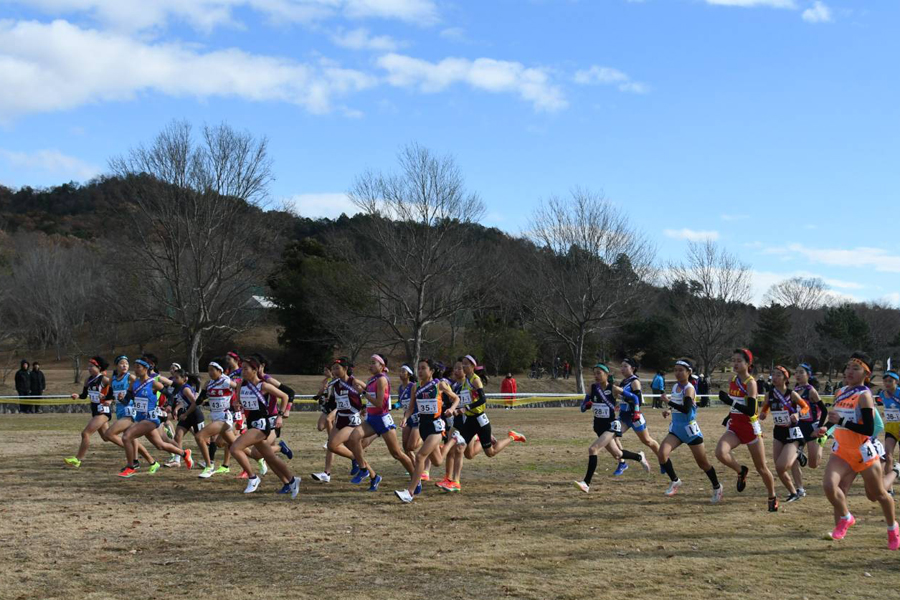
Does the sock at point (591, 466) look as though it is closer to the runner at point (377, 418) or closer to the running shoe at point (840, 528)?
the runner at point (377, 418)

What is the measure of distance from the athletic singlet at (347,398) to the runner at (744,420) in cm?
537

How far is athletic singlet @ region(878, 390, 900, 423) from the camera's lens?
12.5m

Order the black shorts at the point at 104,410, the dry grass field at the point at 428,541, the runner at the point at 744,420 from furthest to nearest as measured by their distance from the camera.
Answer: the black shorts at the point at 104,410
the runner at the point at 744,420
the dry grass field at the point at 428,541

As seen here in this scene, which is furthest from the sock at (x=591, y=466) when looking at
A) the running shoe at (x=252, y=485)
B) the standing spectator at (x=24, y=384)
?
the standing spectator at (x=24, y=384)

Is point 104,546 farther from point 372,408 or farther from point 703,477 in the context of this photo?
point 703,477

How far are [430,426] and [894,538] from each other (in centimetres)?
609

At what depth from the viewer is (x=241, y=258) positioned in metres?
43.3

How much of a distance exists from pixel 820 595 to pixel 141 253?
40556 millimetres

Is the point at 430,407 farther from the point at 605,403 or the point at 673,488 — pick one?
the point at 673,488

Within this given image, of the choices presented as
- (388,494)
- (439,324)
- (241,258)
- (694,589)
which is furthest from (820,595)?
(439,324)

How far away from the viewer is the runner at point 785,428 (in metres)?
11.6

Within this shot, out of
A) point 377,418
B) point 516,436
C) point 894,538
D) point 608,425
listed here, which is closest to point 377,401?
point 377,418

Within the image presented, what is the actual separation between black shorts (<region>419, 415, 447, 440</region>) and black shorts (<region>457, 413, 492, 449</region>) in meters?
1.02

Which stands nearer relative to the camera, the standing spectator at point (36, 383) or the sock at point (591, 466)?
the sock at point (591, 466)
